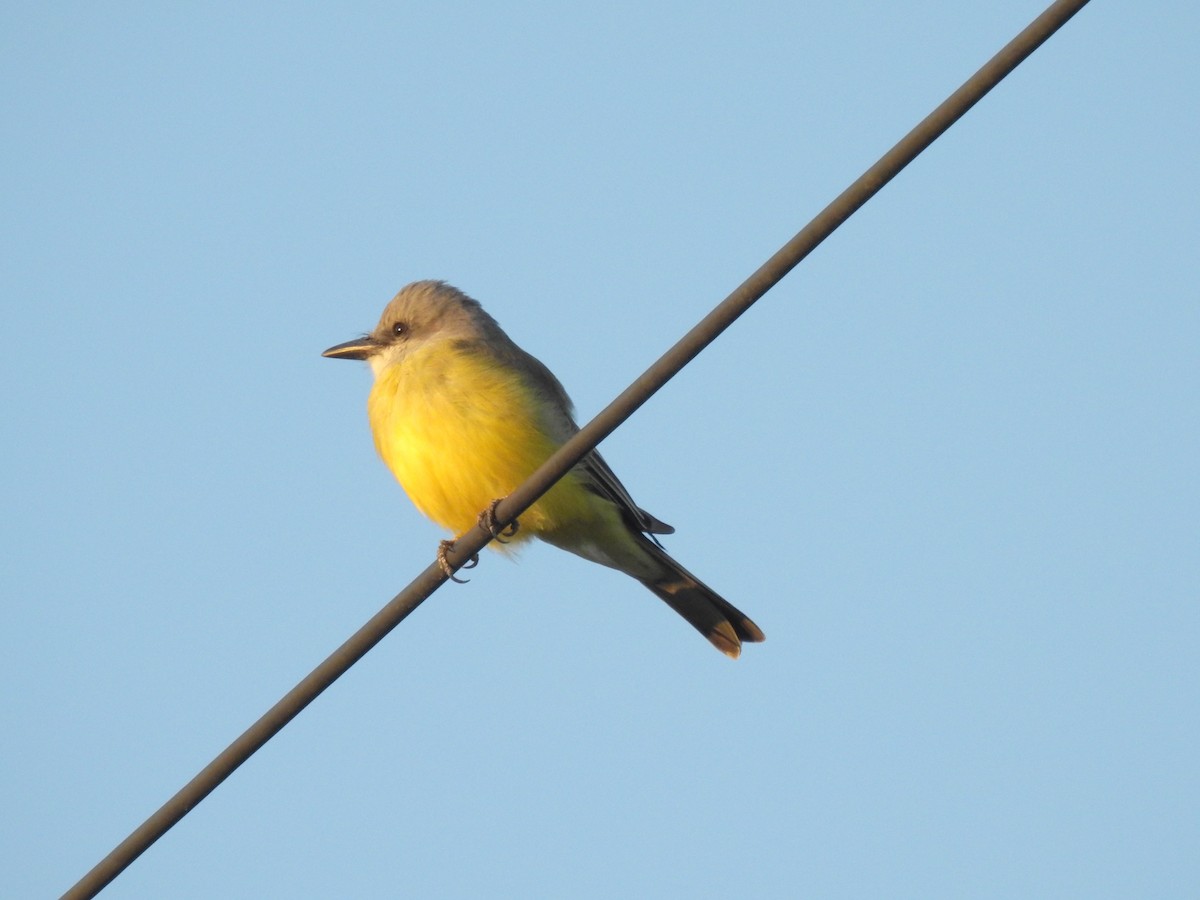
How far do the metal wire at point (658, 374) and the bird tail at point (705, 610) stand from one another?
322 centimetres

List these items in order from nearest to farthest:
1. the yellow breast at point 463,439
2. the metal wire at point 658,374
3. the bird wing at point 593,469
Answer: the metal wire at point 658,374
the yellow breast at point 463,439
the bird wing at point 593,469

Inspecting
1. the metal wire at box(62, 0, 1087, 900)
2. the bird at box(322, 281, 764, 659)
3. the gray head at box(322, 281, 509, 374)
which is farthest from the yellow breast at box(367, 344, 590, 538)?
the metal wire at box(62, 0, 1087, 900)

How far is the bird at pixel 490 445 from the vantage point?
6.43 m

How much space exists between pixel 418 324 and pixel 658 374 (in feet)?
13.0

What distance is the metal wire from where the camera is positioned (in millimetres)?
3519

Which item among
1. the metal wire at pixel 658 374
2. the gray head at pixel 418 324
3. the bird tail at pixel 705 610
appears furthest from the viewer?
the gray head at pixel 418 324

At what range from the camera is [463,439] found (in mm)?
6418

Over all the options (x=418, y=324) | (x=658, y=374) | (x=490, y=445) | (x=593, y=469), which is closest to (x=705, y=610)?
(x=593, y=469)

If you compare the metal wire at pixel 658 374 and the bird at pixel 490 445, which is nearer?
the metal wire at pixel 658 374

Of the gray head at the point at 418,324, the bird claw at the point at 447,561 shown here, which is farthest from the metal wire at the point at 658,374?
the gray head at the point at 418,324

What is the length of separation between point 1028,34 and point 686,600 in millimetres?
4390

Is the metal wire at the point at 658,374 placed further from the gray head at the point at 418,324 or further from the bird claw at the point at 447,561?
the gray head at the point at 418,324

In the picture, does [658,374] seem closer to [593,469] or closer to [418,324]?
[593,469]

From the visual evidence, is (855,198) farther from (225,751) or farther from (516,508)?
(225,751)
